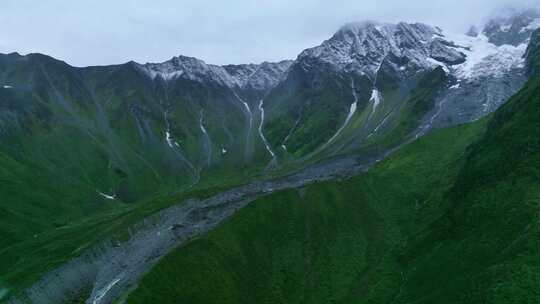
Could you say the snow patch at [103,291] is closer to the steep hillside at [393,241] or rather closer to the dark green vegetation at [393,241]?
the dark green vegetation at [393,241]

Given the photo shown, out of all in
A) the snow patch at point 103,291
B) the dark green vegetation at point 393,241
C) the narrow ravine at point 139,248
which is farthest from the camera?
the narrow ravine at point 139,248

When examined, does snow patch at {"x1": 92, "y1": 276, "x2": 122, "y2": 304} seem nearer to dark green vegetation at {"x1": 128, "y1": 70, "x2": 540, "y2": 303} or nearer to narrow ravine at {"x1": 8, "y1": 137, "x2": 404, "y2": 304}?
narrow ravine at {"x1": 8, "y1": 137, "x2": 404, "y2": 304}

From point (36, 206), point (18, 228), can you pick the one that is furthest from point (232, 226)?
point (36, 206)

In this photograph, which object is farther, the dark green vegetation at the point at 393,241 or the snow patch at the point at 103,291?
the snow patch at the point at 103,291

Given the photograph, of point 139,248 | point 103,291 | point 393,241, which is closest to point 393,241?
point 393,241

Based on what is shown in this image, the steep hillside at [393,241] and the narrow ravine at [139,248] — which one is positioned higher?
the narrow ravine at [139,248]

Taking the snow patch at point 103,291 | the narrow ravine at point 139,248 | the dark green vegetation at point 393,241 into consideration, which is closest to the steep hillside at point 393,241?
the dark green vegetation at point 393,241

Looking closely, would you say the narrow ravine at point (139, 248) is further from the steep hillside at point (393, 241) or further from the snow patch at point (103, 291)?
the steep hillside at point (393, 241)

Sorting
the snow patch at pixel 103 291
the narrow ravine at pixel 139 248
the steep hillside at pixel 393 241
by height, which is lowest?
the steep hillside at pixel 393 241

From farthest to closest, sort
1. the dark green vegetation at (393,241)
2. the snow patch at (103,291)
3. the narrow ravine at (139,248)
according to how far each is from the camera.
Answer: the narrow ravine at (139,248) < the snow patch at (103,291) < the dark green vegetation at (393,241)
